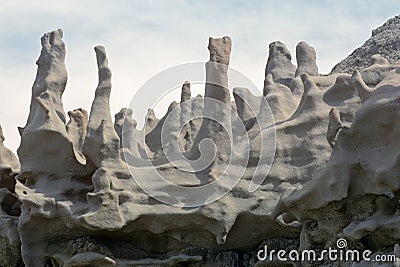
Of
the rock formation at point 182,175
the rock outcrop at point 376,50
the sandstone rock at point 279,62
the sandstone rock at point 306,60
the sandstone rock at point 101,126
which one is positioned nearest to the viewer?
the rock formation at point 182,175

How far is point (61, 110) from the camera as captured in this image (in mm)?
10312

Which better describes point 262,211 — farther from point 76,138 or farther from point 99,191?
point 76,138

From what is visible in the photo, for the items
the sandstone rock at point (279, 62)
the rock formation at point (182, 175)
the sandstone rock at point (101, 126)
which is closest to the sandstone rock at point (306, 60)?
the rock formation at point (182, 175)

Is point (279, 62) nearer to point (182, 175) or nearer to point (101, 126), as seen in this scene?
point (182, 175)

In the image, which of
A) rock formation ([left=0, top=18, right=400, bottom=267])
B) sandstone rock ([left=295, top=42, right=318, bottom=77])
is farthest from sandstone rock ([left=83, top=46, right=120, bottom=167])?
sandstone rock ([left=295, top=42, right=318, bottom=77])

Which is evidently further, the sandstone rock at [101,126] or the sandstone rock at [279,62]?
the sandstone rock at [279,62]

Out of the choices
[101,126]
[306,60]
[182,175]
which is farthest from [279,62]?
[101,126]

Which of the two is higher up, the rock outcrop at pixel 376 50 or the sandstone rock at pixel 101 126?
the rock outcrop at pixel 376 50

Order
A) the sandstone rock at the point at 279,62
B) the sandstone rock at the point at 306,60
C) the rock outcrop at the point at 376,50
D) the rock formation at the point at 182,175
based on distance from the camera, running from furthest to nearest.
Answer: the rock outcrop at the point at 376,50 < the sandstone rock at the point at 279,62 < the sandstone rock at the point at 306,60 < the rock formation at the point at 182,175

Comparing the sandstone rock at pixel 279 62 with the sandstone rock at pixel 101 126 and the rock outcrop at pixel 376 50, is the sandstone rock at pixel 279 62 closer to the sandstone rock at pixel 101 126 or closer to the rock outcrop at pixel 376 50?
the rock outcrop at pixel 376 50

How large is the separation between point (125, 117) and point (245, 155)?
1752 millimetres

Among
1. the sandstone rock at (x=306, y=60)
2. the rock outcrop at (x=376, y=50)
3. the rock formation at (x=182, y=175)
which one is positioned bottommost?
the rock formation at (x=182, y=175)

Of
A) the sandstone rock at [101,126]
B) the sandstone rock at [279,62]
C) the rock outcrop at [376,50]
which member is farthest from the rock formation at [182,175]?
the rock outcrop at [376,50]

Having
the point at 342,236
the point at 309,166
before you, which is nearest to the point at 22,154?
the point at 309,166
